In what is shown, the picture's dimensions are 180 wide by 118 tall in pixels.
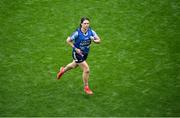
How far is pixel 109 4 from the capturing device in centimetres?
1473

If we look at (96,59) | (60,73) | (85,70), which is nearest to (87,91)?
(85,70)

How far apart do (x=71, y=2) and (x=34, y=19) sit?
1544mm

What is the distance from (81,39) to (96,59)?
193 cm

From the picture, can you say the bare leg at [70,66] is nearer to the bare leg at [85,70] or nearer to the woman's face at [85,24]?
the bare leg at [85,70]

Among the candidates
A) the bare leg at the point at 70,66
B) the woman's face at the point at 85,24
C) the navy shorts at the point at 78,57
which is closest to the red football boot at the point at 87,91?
the bare leg at the point at 70,66

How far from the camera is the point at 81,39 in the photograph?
10.6 metres

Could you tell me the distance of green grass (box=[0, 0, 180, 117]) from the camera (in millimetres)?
10547

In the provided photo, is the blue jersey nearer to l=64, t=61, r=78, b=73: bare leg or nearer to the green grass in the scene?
l=64, t=61, r=78, b=73: bare leg

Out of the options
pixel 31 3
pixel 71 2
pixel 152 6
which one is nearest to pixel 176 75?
pixel 152 6

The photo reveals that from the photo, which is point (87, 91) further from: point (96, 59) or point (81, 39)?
point (96, 59)

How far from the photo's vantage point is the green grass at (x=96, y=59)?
1055 centimetres

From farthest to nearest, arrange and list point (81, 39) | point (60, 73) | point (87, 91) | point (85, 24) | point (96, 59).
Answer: point (96, 59) < point (60, 73) < point (87, 91) < point (81, 39) < point (85, 24)

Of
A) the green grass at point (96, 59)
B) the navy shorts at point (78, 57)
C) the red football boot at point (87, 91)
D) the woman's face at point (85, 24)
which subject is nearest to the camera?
the woman's face at point (85, 24)

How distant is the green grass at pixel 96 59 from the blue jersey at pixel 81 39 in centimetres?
126
